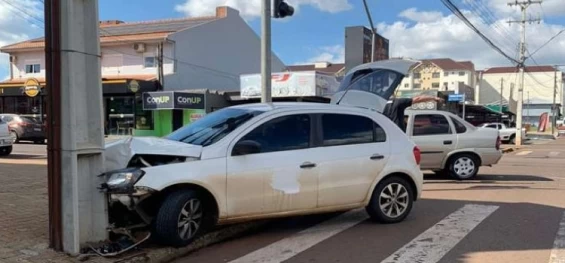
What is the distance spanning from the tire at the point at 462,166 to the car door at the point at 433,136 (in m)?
0.27

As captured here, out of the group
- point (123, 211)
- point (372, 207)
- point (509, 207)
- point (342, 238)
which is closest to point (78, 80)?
point (123, 211)

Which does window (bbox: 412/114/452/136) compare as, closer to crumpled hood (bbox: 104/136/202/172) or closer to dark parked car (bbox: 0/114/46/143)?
crumpled hood (bbox: 104/136/202/172)

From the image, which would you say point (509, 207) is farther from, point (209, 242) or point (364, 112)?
point (209, 242)

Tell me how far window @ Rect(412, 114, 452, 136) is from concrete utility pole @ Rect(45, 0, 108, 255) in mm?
8470

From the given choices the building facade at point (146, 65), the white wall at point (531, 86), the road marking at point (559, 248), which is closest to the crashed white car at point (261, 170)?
the road marking at point (559, 248)

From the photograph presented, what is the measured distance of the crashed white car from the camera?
5.69m

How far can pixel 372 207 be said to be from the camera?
7168mm

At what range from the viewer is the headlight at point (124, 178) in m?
5.47

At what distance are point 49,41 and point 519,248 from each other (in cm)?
551

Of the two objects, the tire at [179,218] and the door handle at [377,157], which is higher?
the door handle at [377,157]

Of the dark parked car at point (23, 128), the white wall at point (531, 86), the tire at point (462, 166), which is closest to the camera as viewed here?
the tire at point (462, 166)

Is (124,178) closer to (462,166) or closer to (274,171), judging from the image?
(274,171)

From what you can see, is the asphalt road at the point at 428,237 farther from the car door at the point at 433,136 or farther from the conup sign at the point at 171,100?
the conup sign at the point at 171,100

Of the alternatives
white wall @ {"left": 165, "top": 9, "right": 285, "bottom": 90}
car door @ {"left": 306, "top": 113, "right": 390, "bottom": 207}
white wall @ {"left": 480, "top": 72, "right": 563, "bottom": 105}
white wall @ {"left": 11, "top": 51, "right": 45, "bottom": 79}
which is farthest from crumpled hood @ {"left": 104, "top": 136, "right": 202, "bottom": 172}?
white wall @ {"left": 480, "top": 72, "right": 563, "bottom": 105}
